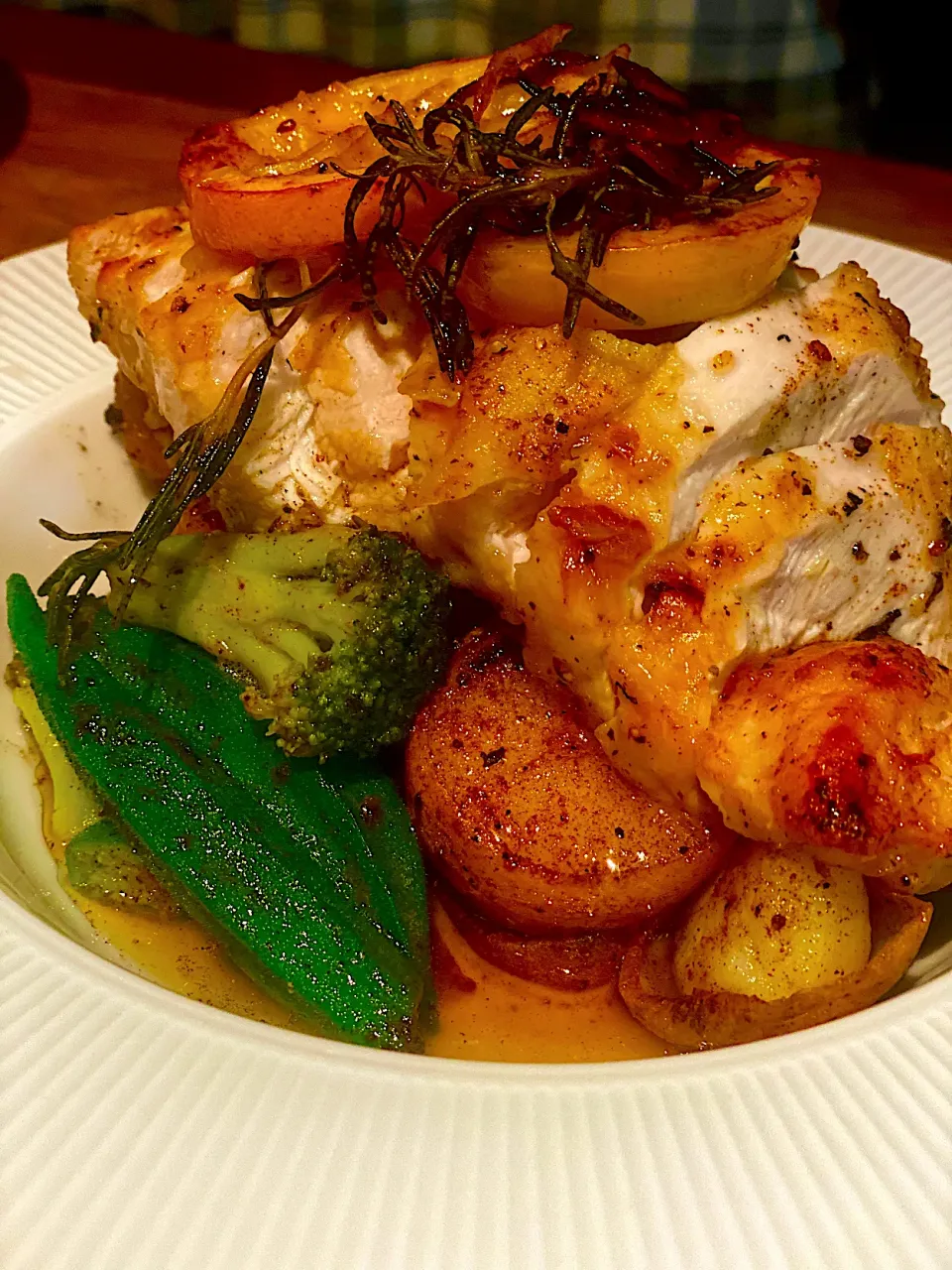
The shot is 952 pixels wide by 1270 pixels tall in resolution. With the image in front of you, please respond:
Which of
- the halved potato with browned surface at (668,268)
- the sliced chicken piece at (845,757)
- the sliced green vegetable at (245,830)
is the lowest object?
the sliced green vegetable at (245,830)

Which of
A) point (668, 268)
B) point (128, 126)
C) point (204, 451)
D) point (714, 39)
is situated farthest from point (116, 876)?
point (714, 39)

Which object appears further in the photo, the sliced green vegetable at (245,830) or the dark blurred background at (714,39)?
the dark blurred background at (714,39)

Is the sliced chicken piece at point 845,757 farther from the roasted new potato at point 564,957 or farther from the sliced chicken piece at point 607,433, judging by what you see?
the roasted new potato at point 564,957

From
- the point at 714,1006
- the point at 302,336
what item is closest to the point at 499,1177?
the point at 714,1006

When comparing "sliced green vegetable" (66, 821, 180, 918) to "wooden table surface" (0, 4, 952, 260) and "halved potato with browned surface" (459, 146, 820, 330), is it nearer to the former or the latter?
"halved potato with browned surface" (459, 146, 820, 330)

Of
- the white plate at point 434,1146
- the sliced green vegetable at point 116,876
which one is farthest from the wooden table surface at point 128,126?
the white plate at point 434,1146

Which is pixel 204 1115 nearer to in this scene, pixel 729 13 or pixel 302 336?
pixel 302 336

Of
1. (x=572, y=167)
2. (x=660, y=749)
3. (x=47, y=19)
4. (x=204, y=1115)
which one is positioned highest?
(x=572, y=167)

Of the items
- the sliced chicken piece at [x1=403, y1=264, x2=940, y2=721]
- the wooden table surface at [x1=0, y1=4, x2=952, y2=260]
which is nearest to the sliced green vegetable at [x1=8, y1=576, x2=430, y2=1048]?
the sliced chicken piece at [x1=403, y1=264, x2=940, y2=721]
